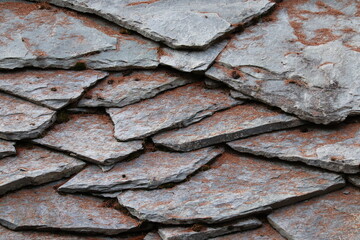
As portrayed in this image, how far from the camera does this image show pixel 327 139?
41.8ft

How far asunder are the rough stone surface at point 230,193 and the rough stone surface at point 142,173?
237mm

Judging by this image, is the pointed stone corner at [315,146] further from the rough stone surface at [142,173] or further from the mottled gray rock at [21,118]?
the mottled gray rock at [21,118]

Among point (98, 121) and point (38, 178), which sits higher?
point (98, 121)

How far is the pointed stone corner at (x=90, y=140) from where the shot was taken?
12703 mm

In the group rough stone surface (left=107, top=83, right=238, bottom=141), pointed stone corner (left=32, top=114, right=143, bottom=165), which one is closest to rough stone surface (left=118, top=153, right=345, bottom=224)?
pointed stone corner (left=32, top=114, right=143, bottom=165)

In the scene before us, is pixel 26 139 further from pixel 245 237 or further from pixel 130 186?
pixel 245 237

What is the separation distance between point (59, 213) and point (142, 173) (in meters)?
2.23

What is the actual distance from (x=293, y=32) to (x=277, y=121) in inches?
128

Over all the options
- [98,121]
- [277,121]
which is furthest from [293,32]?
[98,121]

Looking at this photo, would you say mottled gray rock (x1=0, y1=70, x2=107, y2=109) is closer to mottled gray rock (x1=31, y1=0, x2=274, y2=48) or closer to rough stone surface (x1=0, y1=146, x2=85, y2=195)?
rough stone surface (x1=0, y1=146, x2=85, y2=195)

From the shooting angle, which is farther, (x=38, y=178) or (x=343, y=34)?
(x=343, y=34)

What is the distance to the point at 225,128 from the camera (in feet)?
43.3

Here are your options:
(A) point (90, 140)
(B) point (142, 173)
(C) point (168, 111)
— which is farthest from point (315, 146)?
(A) point (90, 140)

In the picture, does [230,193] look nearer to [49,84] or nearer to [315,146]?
[315,146]
